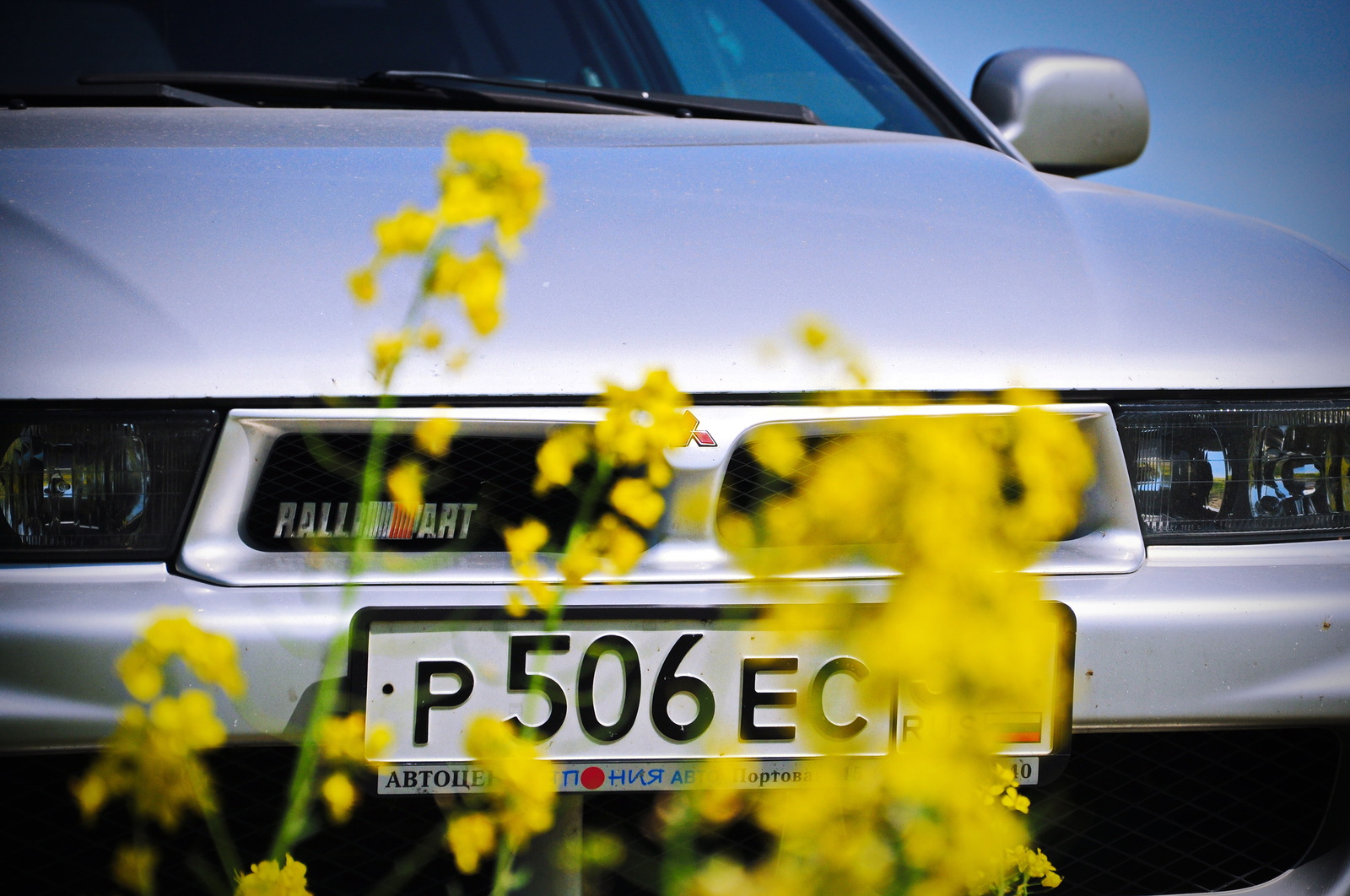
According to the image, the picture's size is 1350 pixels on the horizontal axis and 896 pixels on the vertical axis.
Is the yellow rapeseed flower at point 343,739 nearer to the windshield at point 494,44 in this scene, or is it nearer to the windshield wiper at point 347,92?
the windshield wiper at point 347,92

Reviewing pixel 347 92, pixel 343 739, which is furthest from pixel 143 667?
pixel 347 92

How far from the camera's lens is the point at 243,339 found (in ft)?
3.87

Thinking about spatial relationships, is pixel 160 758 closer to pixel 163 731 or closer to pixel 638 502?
pixel 163 731

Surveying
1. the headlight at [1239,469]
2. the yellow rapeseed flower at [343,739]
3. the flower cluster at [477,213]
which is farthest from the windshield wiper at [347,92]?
the yellow rapeseed flower at [343,739]

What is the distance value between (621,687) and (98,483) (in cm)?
57

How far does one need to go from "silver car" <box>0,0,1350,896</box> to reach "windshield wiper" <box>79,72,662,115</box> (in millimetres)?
163

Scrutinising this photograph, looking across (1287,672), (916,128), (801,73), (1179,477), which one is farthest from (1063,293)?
(801,73)

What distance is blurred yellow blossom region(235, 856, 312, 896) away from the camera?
84 centimetres

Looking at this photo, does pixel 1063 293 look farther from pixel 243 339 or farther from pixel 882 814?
pixel 243 339

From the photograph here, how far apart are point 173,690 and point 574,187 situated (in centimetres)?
72

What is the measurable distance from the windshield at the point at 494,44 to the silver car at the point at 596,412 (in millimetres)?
386

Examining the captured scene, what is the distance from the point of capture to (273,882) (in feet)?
2.80

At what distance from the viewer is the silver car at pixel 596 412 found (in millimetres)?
1160

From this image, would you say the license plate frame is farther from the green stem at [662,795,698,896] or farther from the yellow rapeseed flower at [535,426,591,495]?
the yellow rapeseed flower at [535,426,591,495]
